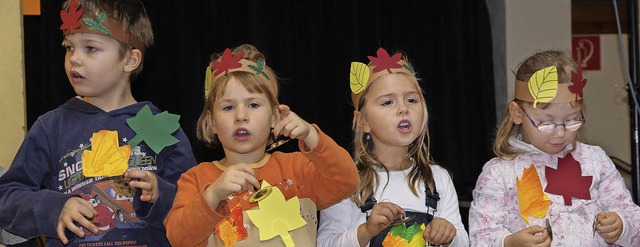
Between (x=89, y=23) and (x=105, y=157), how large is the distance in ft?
1.33

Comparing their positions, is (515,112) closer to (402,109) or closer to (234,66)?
(402,109)

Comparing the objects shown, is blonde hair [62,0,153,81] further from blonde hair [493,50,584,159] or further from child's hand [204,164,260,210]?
blonde hair [493,50,584,159]

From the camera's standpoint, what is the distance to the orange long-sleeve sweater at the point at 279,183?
82.9 inches

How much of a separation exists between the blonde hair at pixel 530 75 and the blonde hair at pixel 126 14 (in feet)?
4.07

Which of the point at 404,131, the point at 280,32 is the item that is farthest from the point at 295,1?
the point at 404,131

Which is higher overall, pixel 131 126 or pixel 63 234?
pixel 131 126

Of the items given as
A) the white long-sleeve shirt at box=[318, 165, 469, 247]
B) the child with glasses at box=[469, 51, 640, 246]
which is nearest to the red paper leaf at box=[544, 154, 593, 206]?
the child with glasses at box=[469, 51, 640, 246]

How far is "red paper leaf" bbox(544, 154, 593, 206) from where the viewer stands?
8.57 feet

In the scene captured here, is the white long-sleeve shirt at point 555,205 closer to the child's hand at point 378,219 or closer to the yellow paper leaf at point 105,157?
the child's hand at point 378,219

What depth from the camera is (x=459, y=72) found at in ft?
18.0

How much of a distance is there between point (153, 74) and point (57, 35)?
606 mm

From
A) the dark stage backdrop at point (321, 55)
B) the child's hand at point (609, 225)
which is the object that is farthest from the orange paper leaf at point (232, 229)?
the dark stage backdrop at point (321, 55)

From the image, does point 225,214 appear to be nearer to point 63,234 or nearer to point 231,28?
point 63,234

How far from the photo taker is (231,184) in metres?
2.00
